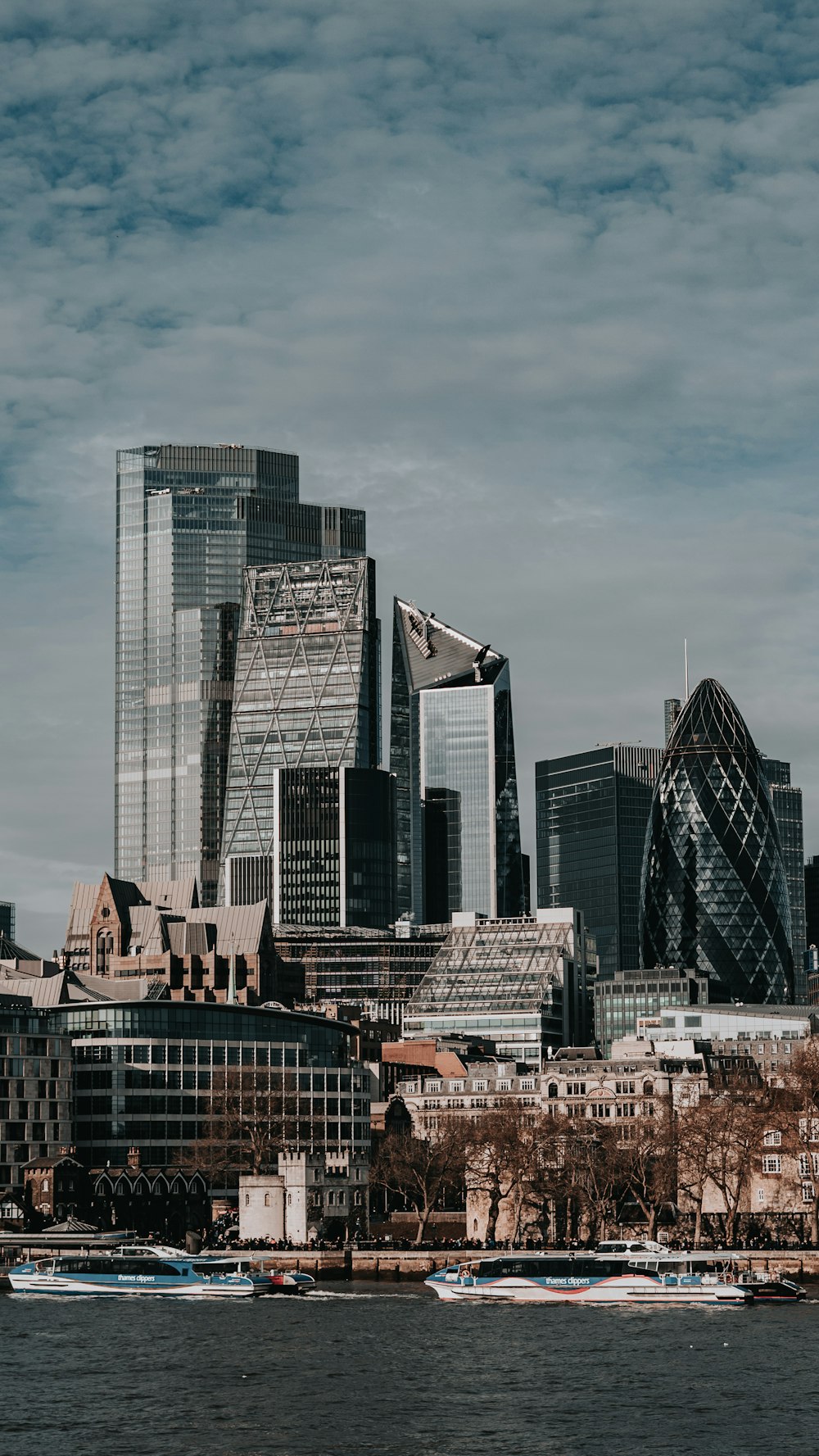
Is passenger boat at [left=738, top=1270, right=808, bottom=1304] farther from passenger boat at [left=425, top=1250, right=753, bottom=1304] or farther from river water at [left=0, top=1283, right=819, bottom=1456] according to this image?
river water at [left=0, top=1283, right=819, bottom=1456]

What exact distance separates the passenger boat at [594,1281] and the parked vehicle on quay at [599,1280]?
6 centimetres

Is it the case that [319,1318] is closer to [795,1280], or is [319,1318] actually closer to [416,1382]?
[416,1382]

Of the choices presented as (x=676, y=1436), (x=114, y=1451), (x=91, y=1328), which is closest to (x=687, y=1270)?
(x=91, y=1328)

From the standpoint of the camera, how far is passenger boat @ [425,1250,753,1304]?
17412 cm

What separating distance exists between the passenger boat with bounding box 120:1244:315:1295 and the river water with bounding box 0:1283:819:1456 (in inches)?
485

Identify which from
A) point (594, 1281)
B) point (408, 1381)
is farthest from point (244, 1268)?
point (408, 1381)

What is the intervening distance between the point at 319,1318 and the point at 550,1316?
1715 cm

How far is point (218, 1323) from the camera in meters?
159

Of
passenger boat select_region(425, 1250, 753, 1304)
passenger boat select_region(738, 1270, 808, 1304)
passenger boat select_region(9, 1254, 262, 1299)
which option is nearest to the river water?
passenger boat select_region(425, 1250, 753, 1304)

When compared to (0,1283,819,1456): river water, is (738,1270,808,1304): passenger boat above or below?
above

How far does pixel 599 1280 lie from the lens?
584ft

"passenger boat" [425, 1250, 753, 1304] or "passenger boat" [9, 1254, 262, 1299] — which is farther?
"passenger boat" [9, 1254, 262, 1299]

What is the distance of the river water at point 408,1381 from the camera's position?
10869cm

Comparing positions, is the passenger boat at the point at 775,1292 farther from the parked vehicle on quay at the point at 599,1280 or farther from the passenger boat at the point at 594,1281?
the passenger boat at the point at 594,1281
